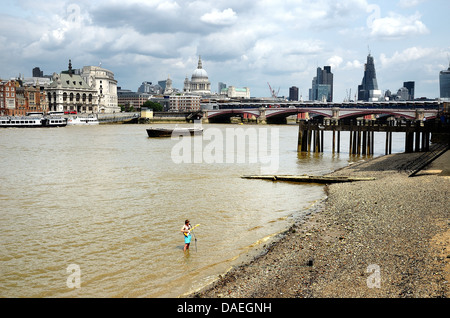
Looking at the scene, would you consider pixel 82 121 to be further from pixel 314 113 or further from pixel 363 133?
pixel 363 133

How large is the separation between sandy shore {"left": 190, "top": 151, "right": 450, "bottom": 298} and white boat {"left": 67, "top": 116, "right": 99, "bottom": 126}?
93006mm

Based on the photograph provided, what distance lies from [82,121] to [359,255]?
3995 inches

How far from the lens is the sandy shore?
8789mm

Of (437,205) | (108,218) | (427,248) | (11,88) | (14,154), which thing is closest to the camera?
(427,248)

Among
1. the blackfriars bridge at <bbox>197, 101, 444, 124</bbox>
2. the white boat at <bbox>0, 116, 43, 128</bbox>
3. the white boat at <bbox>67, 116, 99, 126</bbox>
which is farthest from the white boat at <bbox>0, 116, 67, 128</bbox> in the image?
the blackfriars bridge at <bbox>197, 101, 444, 124</bbox>

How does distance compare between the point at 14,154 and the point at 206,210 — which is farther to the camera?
the point at 14,154

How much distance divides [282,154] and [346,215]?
25.6 meters

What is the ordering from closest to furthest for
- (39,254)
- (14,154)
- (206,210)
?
(39,254) → (206,210) → (14,154)

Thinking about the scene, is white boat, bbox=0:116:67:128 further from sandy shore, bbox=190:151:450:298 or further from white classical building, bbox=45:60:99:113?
sandy shore, bbox=190:151:450:298

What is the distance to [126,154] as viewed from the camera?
40875mm

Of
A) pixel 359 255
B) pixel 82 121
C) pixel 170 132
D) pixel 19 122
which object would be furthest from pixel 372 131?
pixel 82 121

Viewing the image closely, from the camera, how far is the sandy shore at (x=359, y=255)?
8789 mm

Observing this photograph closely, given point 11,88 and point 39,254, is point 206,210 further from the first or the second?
point 11,88
